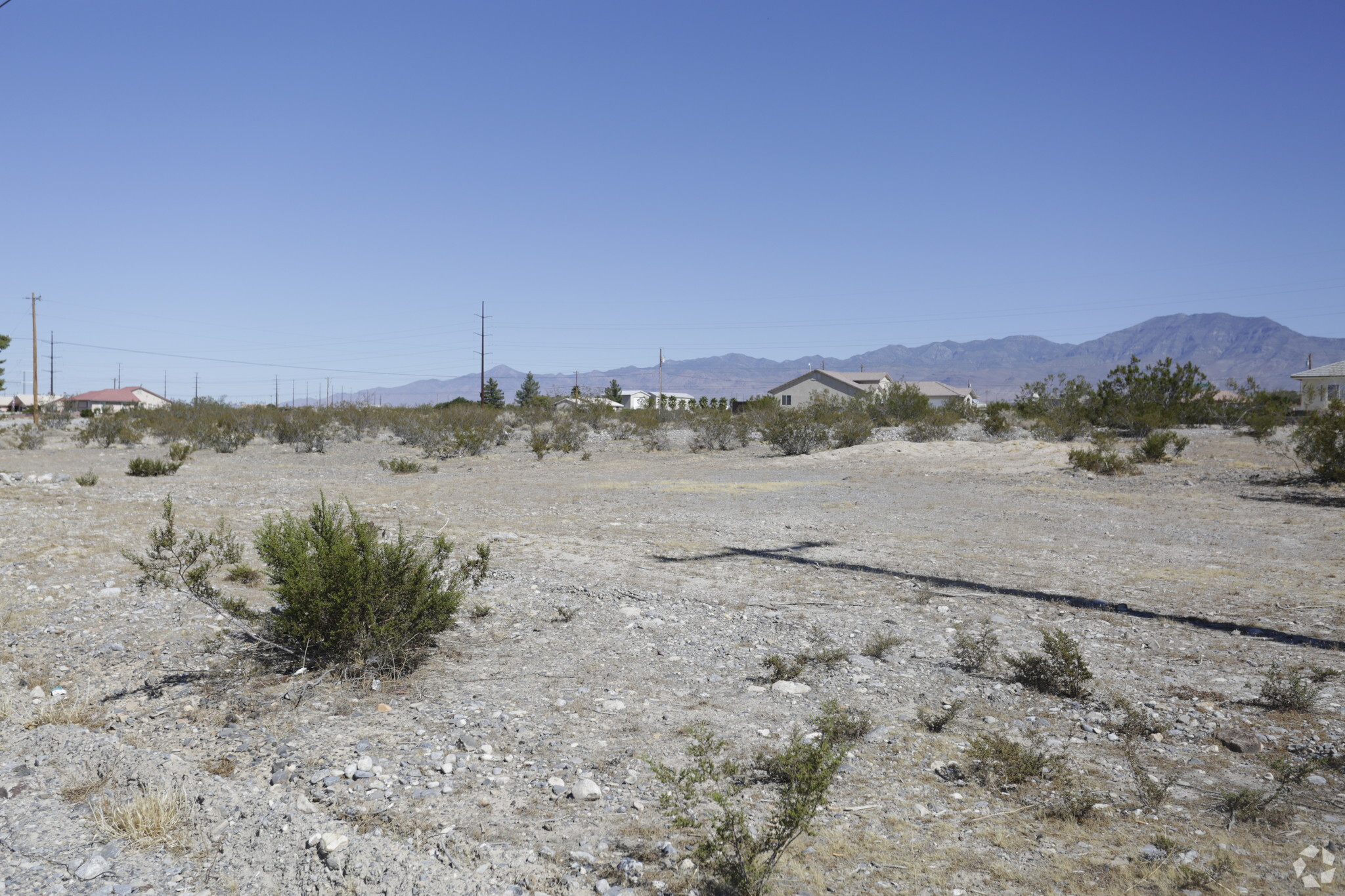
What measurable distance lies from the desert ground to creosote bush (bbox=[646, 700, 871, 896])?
10 centimetres

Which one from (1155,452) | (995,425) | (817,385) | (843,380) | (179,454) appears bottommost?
(179,454)

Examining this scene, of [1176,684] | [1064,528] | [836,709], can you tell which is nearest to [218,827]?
[836,709]

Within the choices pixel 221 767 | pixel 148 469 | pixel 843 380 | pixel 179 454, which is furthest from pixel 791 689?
pixel 843 380

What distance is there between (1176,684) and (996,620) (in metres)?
1.76

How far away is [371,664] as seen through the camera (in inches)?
215

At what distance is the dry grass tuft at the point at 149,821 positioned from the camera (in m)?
3.45

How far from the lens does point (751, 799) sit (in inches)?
154

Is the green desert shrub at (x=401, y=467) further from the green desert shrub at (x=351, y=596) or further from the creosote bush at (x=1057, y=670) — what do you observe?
the creosote bush at (x=1057, y=670)

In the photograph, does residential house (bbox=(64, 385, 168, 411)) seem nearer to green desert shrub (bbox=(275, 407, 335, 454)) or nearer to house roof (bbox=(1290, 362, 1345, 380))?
green desert shrub (bbox=(275, 407, 335, 454))

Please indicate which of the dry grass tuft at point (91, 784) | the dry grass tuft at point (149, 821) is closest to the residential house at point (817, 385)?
the dry grass tuft at point (91, 784)

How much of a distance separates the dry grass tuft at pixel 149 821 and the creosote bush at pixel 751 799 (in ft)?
6.68

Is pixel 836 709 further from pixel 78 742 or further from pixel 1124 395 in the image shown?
pixel 1124 395

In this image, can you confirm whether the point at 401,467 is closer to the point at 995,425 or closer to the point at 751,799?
Result: the point at 751,799

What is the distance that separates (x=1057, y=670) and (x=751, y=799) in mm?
2624
